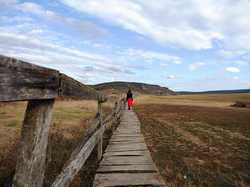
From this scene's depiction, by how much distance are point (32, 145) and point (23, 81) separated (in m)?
0.55

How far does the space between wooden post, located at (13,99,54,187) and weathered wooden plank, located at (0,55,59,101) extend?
0.41ft

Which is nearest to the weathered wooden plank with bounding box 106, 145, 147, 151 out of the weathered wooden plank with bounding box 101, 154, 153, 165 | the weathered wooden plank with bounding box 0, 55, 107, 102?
the weathered wooden plank with bounding box 101, 154, 153, 165

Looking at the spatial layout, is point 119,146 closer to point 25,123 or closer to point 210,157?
point 210,157

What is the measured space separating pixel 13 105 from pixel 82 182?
73.5 ft

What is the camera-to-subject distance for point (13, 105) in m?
25.2

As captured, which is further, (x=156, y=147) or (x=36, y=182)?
(x=156, y=147)

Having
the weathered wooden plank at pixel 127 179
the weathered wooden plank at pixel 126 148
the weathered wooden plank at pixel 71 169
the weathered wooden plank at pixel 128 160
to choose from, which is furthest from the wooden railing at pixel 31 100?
the weathered wooden plank at pixel 126 148

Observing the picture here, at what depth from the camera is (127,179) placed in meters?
4.26

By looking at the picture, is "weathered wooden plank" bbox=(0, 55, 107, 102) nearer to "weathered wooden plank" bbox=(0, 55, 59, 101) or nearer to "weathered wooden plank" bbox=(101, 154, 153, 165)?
"weathered wooden plank" bbox=(0, 55, 59, 101)

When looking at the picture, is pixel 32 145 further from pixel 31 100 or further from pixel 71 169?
pixel 71 169

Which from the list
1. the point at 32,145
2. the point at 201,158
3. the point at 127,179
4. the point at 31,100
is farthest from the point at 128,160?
the point at 31,100

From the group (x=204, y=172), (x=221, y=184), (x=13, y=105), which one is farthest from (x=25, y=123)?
(x=13, y=105)

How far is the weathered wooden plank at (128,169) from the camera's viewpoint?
4676mm

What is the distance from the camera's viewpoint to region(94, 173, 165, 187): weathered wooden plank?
4047 mm
